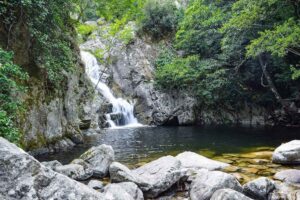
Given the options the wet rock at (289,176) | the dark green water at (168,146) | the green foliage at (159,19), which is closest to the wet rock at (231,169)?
the wet rock at (289,176)

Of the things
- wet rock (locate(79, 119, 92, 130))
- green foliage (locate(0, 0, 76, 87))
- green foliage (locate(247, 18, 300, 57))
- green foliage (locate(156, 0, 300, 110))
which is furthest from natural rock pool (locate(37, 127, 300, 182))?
green foliage (locate(156, 0, 300, 110))

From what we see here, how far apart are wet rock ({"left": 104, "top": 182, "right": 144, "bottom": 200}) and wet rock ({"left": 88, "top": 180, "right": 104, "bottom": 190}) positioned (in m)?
1.08

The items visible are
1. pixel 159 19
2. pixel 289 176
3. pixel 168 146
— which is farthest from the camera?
pixel 159 19

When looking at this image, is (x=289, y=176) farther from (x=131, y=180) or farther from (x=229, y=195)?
(x=131, y=180)

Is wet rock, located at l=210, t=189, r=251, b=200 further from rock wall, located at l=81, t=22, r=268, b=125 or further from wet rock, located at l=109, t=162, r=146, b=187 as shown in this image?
rock wall, located at l=81, t=22, r=268, b=125

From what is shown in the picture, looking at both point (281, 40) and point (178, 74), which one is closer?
point (281, 40)

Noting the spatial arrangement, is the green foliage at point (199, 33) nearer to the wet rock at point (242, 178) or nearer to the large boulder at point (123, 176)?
the wet rock at point (242, 178)

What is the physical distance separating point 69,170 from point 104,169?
3.48 feet

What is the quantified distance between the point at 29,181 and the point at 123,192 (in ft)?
9.44

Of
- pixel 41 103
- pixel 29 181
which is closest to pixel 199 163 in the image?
pixel 29 181

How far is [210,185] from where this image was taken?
7027 millimetres

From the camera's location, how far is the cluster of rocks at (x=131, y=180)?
370cm

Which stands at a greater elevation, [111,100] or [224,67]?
[224,67]

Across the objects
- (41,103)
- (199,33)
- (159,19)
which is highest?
(159,19)
